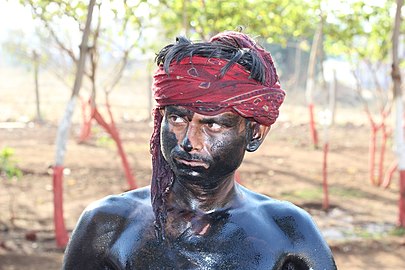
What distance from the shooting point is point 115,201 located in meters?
1.70

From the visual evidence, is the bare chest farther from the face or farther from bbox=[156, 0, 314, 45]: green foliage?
bbox=[156, 0, 314, 45]: green foliage

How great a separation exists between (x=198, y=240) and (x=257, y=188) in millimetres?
9184

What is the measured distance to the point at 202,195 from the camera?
1.62m

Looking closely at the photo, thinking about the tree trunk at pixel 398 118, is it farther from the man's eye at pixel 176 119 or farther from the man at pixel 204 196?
the man's eye at pixel 176 119

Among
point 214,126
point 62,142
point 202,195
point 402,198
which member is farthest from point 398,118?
point 214,126

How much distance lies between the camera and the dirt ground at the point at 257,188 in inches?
284

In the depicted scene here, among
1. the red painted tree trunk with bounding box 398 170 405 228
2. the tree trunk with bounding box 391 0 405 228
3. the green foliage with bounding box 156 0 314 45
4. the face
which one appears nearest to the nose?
the face

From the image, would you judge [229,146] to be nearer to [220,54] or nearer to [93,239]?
[220,54]

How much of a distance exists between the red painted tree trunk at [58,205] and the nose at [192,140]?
5.36 meters

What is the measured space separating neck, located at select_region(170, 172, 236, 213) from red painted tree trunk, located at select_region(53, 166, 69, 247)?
5.18 meters

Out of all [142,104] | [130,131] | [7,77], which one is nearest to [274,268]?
[130,131]

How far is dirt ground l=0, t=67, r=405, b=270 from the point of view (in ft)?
23.7

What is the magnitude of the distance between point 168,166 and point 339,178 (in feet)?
35.0

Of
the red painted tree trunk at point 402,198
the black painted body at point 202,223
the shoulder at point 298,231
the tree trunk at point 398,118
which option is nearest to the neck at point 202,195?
the black painted body at point 202,223
